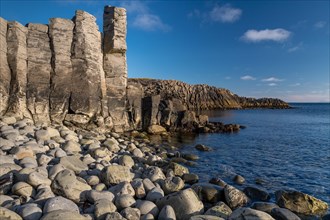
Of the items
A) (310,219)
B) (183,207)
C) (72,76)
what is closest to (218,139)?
(72,76)

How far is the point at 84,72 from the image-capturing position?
741 inches

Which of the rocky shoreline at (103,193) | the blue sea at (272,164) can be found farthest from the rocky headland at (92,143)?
the blue sea at (272,164)

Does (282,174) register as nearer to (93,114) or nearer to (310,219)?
(310,219)

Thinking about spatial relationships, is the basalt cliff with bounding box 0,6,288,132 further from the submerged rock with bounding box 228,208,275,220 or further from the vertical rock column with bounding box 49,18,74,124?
the submerged rock with bounding box 228,208,275,220

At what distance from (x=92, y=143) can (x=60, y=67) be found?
8405 mm

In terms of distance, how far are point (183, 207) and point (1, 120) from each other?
10439 millimetres

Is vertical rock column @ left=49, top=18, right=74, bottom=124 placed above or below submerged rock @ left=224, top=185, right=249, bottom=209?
above

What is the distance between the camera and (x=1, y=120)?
1259cm

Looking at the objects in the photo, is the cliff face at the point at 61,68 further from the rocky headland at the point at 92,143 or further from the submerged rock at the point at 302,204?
the submerged rock at the point at 302,204

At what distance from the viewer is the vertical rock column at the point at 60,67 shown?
700 inches

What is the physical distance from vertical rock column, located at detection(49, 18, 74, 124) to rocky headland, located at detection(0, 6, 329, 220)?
64 mm

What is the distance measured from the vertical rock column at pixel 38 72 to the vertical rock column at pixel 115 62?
482 centimetres

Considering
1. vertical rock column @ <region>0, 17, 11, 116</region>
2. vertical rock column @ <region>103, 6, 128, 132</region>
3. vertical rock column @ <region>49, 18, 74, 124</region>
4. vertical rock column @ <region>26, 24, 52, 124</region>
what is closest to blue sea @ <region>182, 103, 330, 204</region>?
vertical rock column @ <region>103, 6, 128, 132</region>

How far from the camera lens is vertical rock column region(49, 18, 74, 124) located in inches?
700
